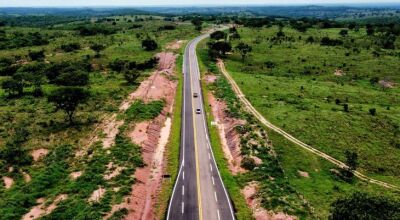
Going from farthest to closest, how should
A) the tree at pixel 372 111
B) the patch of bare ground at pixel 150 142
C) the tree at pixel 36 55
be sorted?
the tree at pixel 36 55 → the tree at pixel 372 111 → the patch of bare ground at pixel 150 142

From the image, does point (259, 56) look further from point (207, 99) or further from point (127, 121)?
point (127, 121)

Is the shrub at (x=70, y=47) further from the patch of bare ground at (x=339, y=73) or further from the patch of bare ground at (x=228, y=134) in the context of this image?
the patch of bare ground at (x=339, y=73)

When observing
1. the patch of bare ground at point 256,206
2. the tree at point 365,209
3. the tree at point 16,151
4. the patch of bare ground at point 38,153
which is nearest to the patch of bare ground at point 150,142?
the patch of bare ground at point 256,206

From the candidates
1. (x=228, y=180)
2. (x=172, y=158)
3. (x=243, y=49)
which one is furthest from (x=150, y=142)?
(x=243, y=49)

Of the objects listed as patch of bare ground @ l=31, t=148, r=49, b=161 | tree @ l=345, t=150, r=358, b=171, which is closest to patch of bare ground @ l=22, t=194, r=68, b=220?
patch of bare ground @ l=31, t=148, r=49, b=161

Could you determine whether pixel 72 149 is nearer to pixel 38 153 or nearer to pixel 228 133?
pixel 38 153

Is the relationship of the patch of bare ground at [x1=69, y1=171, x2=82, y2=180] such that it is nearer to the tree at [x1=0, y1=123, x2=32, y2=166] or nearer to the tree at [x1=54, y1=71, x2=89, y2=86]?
the tree at [x1=0, y1=123, x2=32, y2=166]
